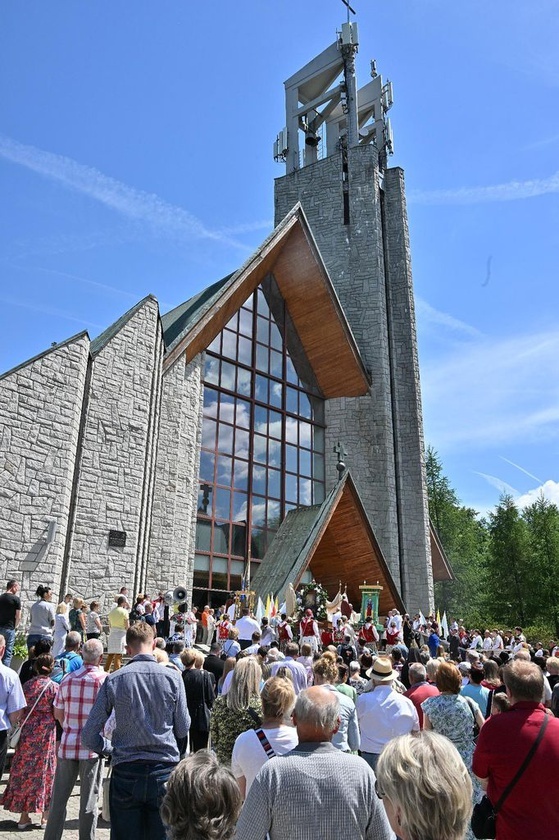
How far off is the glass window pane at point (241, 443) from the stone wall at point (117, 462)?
542 centimetres

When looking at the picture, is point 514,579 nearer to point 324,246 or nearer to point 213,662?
point 324,246

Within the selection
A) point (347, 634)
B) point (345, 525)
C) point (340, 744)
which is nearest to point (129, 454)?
point (347, 634)

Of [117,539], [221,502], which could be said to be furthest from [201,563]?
[117,539]

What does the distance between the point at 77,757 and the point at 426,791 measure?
3501 mm

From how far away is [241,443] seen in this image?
A: 21.9 m

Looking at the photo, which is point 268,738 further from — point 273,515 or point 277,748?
point 273,515

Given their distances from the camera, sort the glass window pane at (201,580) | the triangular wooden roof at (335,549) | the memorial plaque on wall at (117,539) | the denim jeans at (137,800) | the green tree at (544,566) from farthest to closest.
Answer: the green tree at (544,566)
the glass window pane at (201,580)
the triangular wooden roof at (335,549)
the memorial plaque on wall at (117,539)
the denim jeans at (137,800)

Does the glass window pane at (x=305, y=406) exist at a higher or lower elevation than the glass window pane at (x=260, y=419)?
higher

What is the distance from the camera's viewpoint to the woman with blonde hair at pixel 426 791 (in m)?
1.74

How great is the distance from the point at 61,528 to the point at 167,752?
34.4 feet

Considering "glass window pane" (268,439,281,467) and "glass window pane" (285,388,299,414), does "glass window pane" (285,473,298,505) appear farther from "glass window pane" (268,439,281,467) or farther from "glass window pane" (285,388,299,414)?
"glass window pane" (285,388,299,414)

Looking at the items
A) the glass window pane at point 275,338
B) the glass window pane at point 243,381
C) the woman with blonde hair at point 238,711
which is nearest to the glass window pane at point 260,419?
the glass window pane at point 243,381

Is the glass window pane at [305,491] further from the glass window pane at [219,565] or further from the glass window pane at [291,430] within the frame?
the glass window pane at [219,565]

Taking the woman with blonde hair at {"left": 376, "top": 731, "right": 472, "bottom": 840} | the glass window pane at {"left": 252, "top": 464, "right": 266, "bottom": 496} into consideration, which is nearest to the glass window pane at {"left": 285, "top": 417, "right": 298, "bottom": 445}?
the glass window pane at {"left": 252, "top": 464, "right": 266, "bottom": 496}
